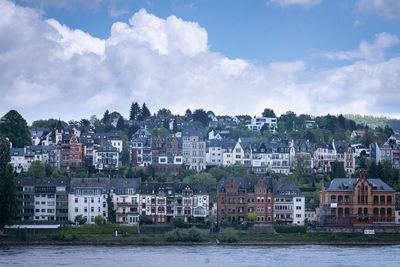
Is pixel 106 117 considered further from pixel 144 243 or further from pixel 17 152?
pixel 144 243

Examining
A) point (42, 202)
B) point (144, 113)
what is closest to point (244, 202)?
point (42, 202)

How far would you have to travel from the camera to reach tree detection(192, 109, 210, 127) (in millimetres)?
171750

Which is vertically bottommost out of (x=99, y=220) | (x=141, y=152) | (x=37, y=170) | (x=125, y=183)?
(x=99, y=220)

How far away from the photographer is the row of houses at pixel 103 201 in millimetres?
98875

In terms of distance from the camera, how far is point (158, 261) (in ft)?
255

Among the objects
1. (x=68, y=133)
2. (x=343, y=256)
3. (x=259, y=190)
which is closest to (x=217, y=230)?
(x=259, y=190)

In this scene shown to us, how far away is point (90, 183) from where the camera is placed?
100812 millimetres

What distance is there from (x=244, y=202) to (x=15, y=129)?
45.6 meters

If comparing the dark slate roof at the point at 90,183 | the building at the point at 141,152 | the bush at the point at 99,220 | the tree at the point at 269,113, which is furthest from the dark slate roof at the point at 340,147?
the bush at the point at 99,220

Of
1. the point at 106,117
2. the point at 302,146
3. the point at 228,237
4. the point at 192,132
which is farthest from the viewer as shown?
the point at 106,117

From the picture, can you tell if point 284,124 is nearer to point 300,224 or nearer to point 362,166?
point 362,166

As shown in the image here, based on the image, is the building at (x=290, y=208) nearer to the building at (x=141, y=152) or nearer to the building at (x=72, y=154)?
the building at (x=141, y=152)

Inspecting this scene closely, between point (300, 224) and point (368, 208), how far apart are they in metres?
8.37

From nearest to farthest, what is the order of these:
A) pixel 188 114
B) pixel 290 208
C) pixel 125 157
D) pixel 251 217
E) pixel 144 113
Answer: pixel 251 217
pixel 290 208
pixel 125 157
pixel 144 113
pixel 188 114
